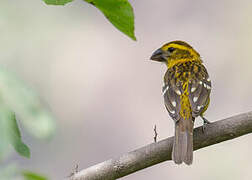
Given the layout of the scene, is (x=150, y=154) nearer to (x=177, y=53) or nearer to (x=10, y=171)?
(x=10, y=171)

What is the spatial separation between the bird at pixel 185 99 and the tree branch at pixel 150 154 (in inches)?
6.4

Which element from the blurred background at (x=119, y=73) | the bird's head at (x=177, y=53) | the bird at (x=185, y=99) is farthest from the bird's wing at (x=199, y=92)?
the blurred background at (x=119, y=73)

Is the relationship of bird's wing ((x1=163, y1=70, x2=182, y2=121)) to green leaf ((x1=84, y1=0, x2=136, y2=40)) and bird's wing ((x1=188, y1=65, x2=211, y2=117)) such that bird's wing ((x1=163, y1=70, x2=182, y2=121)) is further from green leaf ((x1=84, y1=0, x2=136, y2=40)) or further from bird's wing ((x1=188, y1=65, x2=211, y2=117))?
green leaf ((x1=84, y1=0, x2=136, y2=40))

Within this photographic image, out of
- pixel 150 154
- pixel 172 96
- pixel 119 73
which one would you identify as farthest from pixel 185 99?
pixel 119 73

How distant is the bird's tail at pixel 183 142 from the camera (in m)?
4.11

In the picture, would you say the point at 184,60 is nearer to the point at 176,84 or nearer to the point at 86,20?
the point at 176,84

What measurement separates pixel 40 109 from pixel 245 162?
8.25 metres

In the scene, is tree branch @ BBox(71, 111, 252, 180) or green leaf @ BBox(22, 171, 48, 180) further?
tree branch @ BBox(71, 111, 252, 180)

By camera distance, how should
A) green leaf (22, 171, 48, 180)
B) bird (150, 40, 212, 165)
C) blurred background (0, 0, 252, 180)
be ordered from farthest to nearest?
blurred background (0, 0, 252, 180), bird (150, 40, 212, 165), green leaf (22, 171, 48, 180)

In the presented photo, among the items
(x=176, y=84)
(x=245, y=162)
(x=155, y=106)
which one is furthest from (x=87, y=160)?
(x=176, y=84)

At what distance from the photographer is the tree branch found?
12.3 feet

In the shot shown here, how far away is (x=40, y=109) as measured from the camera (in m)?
1.40

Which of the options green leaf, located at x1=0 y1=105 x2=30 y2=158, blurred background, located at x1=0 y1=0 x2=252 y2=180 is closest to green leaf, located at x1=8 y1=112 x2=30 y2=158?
green leaf, located at x1=0 y1=105 x2=30 y2=158

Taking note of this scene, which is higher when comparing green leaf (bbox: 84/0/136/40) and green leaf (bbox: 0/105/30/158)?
green leaf (bbox: 84/0/136/40)
